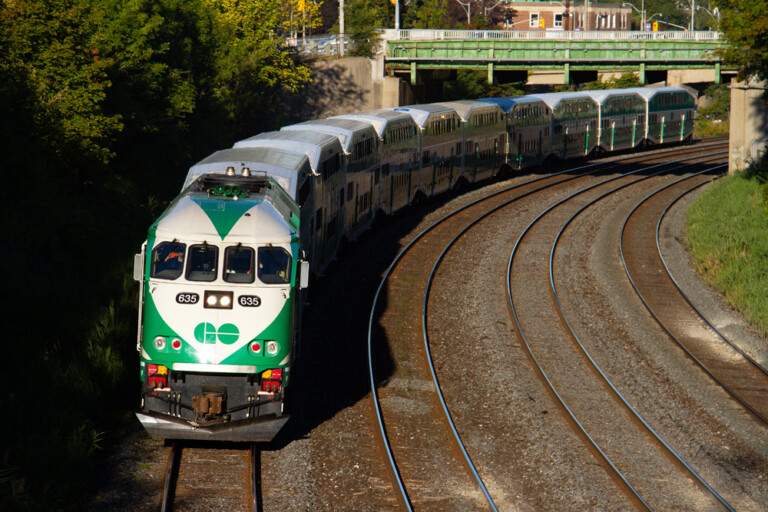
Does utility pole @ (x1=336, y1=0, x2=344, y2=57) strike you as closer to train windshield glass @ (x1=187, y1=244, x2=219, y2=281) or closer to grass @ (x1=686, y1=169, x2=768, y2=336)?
grass @ (x1=686, y1=169, x2=768, y2=336)

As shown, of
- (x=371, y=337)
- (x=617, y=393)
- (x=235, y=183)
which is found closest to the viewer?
(x=235, y=183)

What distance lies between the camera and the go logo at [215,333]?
1308cm

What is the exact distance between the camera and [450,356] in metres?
19.1

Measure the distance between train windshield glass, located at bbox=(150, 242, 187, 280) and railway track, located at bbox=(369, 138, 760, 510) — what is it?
447 centimetres

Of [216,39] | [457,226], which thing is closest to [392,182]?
[457,226]

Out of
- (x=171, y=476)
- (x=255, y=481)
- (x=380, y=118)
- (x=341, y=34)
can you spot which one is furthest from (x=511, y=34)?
(x=171, y=476)

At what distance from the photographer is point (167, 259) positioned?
1330 cm

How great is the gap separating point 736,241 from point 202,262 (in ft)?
67.8

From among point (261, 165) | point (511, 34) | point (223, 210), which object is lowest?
point (223, 210)

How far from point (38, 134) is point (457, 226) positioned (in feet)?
51.8

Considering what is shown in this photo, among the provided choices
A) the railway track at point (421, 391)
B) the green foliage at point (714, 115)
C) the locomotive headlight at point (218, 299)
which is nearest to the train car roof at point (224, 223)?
the locomotive headlight at point (218, 299)

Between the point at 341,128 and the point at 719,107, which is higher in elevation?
the point at 719,107

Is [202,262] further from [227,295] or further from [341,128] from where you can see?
[341,128]

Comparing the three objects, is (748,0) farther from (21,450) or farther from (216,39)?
(216,39)
